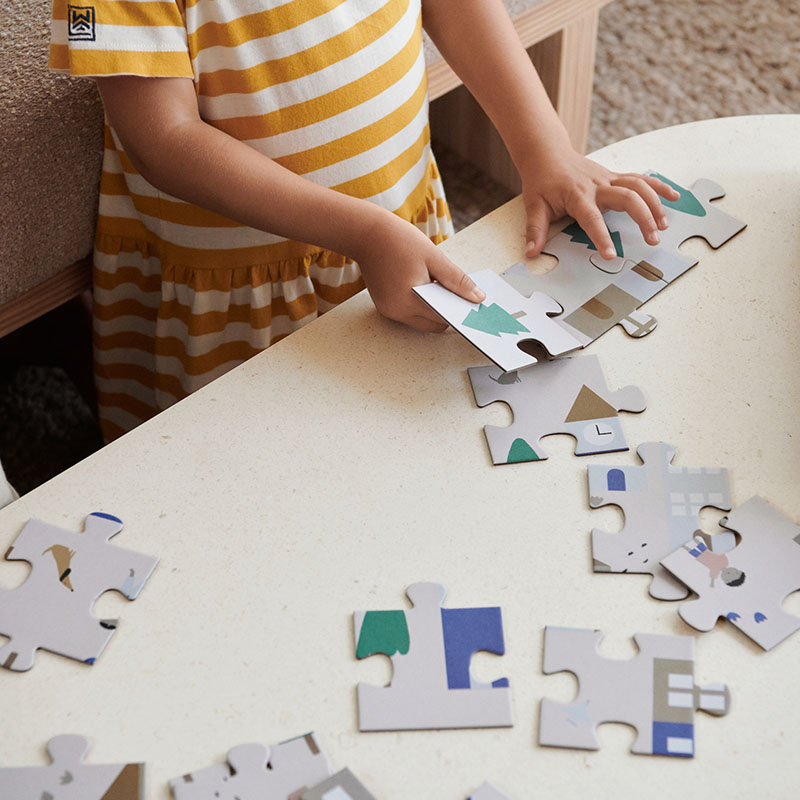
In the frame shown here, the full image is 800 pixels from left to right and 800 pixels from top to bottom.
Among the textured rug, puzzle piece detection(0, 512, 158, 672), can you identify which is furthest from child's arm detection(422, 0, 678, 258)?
the textured rug

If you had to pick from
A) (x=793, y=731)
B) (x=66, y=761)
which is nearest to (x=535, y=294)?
(x=793, y=731)

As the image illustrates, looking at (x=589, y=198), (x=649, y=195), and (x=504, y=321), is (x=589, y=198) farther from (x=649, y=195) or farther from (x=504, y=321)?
(x=504, y=321)

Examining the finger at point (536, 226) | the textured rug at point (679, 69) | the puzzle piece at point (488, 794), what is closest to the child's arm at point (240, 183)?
the finger at point (536, 226)

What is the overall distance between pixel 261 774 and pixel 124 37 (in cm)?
65

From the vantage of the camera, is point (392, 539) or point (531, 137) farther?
point (531, 137)

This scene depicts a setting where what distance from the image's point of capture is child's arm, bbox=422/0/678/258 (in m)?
0.89

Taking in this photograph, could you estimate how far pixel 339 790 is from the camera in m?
0.55

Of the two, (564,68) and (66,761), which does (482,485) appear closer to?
(66,761)

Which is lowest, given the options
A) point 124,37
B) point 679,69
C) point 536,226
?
point 679,69

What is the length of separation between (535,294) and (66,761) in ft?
1.75

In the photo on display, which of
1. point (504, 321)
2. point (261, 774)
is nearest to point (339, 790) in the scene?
point (261, 774)

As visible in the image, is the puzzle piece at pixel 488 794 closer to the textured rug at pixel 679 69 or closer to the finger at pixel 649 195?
the finger at pixel 649 195

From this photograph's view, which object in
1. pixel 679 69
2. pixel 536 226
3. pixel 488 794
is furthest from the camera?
pixel 679 69

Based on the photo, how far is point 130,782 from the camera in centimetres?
56
